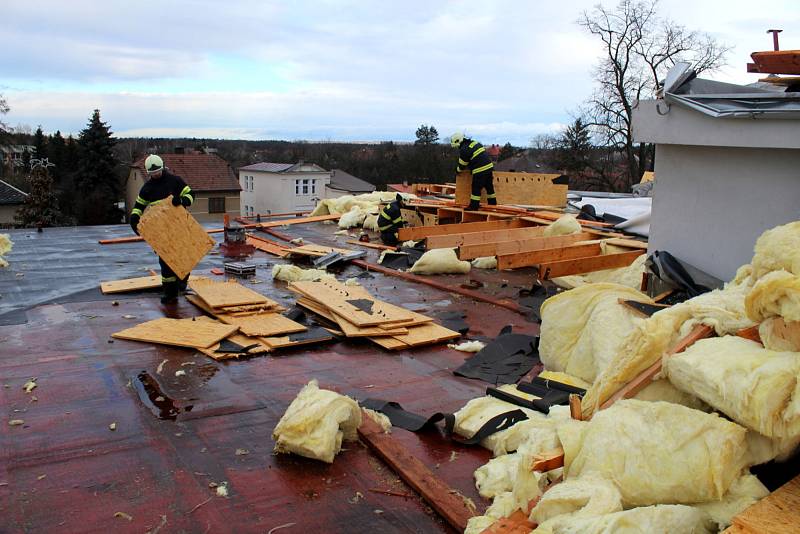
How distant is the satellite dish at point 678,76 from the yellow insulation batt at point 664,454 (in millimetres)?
5223

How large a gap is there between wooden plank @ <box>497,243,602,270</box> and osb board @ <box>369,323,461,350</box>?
1734 mm

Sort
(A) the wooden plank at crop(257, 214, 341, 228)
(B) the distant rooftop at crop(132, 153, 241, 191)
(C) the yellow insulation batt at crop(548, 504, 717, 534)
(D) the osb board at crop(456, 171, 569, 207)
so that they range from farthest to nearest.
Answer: (B) the distant rooftop at crop(132, 153, 241, 191) → (A) the wooden plank at crop(257, 214, 341, 228) → (D) the osb board at crop(456, 171, 569, 207) → (C) the yellow insulation batt at crop(548, 504, 717, 534)

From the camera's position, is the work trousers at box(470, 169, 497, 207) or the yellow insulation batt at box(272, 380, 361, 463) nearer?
the yellow insulation batt at box(272, 380, 361, 463)

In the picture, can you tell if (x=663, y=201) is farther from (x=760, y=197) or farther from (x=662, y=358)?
(x=662, y=358)

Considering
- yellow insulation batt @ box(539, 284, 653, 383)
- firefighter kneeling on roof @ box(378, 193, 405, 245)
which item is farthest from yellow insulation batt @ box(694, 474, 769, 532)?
firefighter kneeling on roof @ box(378, 193, 405, 245)

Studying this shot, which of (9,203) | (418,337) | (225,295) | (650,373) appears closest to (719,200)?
(418,337)

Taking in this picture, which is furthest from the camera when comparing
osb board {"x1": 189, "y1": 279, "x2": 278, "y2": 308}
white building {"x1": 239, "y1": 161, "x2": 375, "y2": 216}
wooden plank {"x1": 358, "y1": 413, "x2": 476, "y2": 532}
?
white building {"x1": 239, "y1": 161, "x2": 375, "y2": 216}

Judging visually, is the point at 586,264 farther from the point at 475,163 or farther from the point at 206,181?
the point at 206,181

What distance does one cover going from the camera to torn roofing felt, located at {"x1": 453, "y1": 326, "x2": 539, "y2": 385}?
5961 mm

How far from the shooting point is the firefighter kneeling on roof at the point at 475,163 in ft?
43.5

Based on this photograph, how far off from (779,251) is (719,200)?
13.3ft

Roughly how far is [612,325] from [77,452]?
4.06m

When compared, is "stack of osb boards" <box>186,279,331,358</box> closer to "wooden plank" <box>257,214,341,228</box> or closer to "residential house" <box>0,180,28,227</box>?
"wooden plank" <box>257,214,341,228</box>

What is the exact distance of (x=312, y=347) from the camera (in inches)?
266
